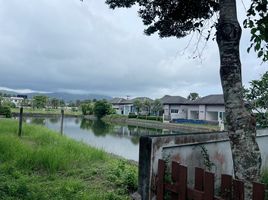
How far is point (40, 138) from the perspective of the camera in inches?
322

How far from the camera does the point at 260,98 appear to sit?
487 cm

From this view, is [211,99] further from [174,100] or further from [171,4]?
[171,4]

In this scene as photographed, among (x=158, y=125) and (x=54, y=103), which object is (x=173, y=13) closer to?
(x=158, y=125)

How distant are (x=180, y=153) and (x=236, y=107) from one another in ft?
Answer: 3.02

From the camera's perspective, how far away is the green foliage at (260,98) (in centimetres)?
475

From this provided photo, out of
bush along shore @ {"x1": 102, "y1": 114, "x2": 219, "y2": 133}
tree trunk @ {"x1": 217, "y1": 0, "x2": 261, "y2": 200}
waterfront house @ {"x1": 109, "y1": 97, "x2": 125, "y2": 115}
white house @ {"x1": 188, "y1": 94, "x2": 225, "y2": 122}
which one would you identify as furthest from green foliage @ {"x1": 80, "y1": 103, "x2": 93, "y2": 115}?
tree trunk @ {"x1": 217, "y1": 0, "x2": 261, "y2": 200}

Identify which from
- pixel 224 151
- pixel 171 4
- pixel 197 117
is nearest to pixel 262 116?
pixel 224 151

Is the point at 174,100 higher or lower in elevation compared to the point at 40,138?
higher

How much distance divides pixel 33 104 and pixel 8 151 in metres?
55.9

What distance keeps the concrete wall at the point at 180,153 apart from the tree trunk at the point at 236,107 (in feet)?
2.38

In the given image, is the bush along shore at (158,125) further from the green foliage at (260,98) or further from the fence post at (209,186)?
the fence post at (209,186)

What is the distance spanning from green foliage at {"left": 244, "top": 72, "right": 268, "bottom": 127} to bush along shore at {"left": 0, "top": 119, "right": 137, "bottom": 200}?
2.14 metres

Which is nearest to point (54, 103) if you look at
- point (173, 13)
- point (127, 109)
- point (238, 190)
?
point (127, 109)

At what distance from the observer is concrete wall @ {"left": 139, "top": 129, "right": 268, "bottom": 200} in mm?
2668
